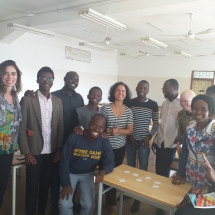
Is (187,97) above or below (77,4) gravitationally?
below

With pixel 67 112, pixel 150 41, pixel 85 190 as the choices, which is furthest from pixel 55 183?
pixel 150 41

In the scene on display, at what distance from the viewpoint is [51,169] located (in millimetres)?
2387

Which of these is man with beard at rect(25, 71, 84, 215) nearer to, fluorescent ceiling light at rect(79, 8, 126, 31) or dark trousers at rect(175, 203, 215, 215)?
dark trousers at rect(175, 203, 215, 215)

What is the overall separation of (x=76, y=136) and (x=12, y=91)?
0.73m

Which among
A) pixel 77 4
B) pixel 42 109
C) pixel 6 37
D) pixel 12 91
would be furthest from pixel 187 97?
pixel 6 37

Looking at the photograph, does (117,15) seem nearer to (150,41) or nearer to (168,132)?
(150,41)

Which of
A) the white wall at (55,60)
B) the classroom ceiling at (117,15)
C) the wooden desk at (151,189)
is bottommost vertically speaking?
the wooden desk at (151,189)

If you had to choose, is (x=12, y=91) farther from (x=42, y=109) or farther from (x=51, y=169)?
(x=51, y=169)

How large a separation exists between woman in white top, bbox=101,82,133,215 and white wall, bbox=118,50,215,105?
800cm

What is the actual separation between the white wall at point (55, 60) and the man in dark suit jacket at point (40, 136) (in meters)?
5.22

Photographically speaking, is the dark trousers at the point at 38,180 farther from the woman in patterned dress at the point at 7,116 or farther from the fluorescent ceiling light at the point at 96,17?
the fluorescent ceiling light at the point at 96,17

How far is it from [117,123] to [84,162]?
580mm

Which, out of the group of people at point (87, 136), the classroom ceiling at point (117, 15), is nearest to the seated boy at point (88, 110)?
the group of people at point (87, 136)

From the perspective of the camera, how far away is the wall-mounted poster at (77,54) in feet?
28.8
